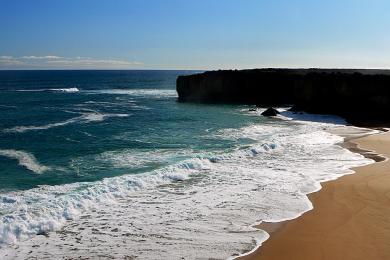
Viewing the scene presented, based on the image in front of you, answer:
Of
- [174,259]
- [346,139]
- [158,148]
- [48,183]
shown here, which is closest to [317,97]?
[346,139]

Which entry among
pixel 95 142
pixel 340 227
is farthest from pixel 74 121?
pixel 340 227

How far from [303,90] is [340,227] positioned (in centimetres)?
3795

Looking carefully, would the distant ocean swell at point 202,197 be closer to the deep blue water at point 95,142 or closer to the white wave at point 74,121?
the deep blue water at point 95,142

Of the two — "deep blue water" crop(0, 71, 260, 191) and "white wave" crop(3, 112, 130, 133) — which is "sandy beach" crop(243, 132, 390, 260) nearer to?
"deep blue water" crop(0, 71, 260, 191)

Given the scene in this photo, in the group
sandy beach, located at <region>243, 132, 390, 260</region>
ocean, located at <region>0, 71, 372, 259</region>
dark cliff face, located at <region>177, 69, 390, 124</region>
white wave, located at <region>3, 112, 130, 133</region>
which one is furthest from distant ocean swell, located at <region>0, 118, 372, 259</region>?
dark cliff face, located at <region>177, 69, 390, 124</region>

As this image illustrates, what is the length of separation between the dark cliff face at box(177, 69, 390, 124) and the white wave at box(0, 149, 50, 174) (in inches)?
1166

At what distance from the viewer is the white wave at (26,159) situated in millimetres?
19984

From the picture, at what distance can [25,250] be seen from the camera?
1137 cm

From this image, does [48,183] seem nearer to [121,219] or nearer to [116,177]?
[116,177]

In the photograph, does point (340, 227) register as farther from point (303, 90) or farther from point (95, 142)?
point (303, 90)

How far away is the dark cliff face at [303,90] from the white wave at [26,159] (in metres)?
29.6

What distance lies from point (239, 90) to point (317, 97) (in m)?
15.4

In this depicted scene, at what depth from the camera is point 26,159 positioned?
72.1 feet

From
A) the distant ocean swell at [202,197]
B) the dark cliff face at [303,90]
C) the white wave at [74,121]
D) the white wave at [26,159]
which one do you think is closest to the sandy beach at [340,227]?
the distant ocean swell at [202,197]
